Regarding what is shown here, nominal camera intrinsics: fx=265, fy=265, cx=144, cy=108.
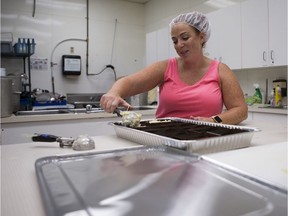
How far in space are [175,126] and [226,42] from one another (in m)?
2.23

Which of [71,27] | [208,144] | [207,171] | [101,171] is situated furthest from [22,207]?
[71,27]

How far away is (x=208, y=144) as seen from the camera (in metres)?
0.73

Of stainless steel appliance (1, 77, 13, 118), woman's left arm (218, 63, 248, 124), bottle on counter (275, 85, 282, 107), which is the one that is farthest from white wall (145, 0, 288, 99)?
stainless steel appliance (1, 77, 13, 118)

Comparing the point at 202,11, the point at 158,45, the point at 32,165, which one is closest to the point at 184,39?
the point at 32,165

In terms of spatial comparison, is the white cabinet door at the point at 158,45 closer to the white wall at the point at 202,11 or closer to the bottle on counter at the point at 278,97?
the white wall at the point at 202,11

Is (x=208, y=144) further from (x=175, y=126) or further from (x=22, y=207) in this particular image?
(x=22, y=207)

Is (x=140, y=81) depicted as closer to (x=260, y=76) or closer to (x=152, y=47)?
(x=260, y=76)

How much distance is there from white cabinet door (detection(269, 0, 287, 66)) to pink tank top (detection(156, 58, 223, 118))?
131 centimetres

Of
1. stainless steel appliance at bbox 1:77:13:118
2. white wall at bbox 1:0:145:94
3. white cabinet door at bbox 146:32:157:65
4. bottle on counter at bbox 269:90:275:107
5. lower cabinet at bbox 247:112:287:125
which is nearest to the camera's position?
stainless steel appliance at bbox 1:77:13:118

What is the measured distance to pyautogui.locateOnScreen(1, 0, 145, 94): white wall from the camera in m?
3.65

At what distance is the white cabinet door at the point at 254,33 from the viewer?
2.52m

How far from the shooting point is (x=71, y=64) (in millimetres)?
3908

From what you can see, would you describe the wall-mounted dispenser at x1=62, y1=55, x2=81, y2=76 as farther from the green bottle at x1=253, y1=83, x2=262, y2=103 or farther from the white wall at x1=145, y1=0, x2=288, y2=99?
the green bottle at x1=253, y1=83, x2=262, y2=103

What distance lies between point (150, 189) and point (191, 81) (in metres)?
1.03
